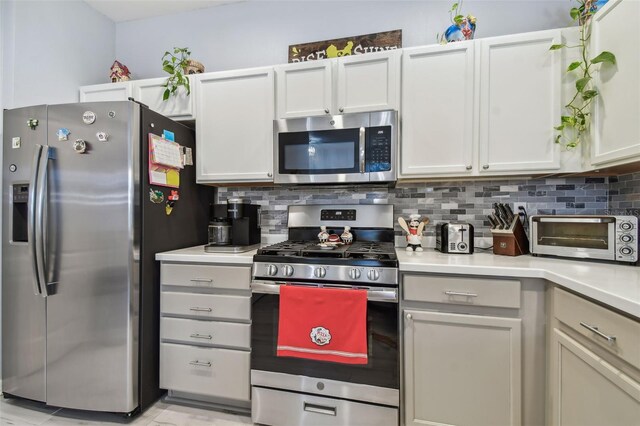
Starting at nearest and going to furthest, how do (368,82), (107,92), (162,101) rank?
1. (368,82)
2. (162,101)
3. (107,92)

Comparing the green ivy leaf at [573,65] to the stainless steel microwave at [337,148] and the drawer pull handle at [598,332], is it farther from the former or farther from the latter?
the drawer pull handle at [598,332]

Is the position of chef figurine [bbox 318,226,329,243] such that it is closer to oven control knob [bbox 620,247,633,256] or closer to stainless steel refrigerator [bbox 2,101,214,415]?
stainless steel refrigerator [bbox 2,101,214,415]

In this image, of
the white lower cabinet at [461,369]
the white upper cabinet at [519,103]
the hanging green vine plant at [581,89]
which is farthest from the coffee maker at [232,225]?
the hanging green vine plant at [581,89]

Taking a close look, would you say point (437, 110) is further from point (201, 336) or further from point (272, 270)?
point (201, 336)

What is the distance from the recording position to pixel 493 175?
5.66ft

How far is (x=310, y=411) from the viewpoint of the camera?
1532 millimetres

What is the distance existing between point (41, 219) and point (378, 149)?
76.7 inches

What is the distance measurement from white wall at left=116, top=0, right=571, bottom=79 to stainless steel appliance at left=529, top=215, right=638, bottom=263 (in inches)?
52.2

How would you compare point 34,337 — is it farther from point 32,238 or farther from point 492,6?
point 492,6

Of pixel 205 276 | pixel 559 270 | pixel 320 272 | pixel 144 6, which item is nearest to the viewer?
pixel 559 270

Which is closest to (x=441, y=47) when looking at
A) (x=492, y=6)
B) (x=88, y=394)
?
(x=492, y=6)

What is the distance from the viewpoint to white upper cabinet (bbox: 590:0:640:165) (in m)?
1.24

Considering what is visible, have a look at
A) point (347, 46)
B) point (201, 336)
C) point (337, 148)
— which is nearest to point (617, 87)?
point (337, 148)

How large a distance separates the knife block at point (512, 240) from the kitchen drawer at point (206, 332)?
60.2 inches
